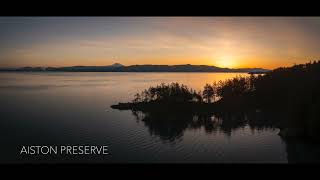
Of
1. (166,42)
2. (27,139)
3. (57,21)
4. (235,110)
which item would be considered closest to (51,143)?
(27,139)

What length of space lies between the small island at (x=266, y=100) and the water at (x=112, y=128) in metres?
0.07

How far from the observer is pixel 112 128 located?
254cm

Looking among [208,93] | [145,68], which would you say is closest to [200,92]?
[208,93]

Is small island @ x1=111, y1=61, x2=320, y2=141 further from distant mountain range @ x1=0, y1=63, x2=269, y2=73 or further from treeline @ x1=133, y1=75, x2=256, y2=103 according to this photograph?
distant mountain range @ x1=0, y1=63, x2=269, y2=73

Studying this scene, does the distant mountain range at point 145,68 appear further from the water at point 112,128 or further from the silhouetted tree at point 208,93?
the silhouetted tree at point 208,93

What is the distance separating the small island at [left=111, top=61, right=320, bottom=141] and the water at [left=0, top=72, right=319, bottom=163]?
7cm

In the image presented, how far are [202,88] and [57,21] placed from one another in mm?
1434

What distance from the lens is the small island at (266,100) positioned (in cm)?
252

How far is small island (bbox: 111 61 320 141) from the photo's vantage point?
2.52 m

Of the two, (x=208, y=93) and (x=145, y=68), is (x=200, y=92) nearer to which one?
(x=208, y=93)

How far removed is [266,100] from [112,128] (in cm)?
142

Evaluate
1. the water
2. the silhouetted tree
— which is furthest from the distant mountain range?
the silhouetted tree
